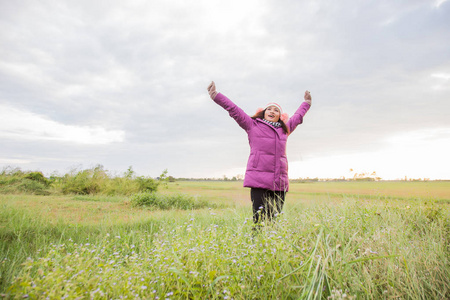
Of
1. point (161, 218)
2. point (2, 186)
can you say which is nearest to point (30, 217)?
point (161, 218)

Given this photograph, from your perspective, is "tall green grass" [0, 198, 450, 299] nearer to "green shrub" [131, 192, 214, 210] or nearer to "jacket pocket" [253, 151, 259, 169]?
"jacket pocket" [253, 151, 259, 169]

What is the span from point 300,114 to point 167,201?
206 inches

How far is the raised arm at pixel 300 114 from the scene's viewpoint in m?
5.72

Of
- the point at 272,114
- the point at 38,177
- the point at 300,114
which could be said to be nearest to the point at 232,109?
the point at 272,114

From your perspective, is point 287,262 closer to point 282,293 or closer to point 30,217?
point 282,293

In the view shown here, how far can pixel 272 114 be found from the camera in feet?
17.9

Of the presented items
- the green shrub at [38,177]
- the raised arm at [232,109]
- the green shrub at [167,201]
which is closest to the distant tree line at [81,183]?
the green shrub at [38,177]

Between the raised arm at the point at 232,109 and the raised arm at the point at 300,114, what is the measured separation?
3.31 ft

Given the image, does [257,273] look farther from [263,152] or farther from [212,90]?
[212,90]

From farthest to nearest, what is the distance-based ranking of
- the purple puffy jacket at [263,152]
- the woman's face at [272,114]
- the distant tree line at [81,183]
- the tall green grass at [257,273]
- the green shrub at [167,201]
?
the distant tree line at [81,183]
the green shrub at [167,201]
the woman's face at [272,114]
the purple puffy jacket at [263,152]
the tall green grass at [257,273]

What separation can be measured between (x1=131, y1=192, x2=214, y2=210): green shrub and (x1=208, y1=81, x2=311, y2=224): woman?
3.94 metres

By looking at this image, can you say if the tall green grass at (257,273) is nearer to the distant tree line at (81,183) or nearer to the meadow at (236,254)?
the meadow at (236,254)

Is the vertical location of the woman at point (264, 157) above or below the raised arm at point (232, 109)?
below

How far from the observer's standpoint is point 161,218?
5.98 m
